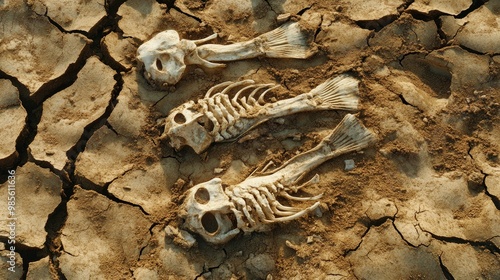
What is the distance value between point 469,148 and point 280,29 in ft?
5.72

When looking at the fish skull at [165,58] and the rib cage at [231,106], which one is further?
the fish skull at [165,58]

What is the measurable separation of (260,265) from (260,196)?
48 centimetres

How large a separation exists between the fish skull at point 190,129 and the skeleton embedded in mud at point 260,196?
337mm

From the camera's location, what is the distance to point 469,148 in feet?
12.8

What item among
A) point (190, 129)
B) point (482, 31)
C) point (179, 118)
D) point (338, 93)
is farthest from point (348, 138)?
point (482, 31)

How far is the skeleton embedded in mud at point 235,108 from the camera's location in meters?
3.89

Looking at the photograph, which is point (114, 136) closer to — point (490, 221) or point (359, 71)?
point (359, 71)

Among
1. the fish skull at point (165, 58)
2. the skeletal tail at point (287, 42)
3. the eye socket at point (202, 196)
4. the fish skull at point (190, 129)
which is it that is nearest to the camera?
the eye socket at point (202, 196)

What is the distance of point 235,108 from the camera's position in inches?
157

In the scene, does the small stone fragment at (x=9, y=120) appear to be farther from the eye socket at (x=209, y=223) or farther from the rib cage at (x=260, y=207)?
the rib cage at (x=260, y=207)

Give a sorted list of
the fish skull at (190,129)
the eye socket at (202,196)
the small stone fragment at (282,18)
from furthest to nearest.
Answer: the small stone fragment at (282,18) < the fish skull at (190,129) < the eye socket at (202,196)

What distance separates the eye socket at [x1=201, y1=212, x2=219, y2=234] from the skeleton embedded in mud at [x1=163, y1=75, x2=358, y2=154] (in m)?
0.50

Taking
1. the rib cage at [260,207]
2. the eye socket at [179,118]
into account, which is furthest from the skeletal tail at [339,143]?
the eye socket at [179,118]

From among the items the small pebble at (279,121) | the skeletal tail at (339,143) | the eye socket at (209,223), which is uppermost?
the small pebble at (279,121)
